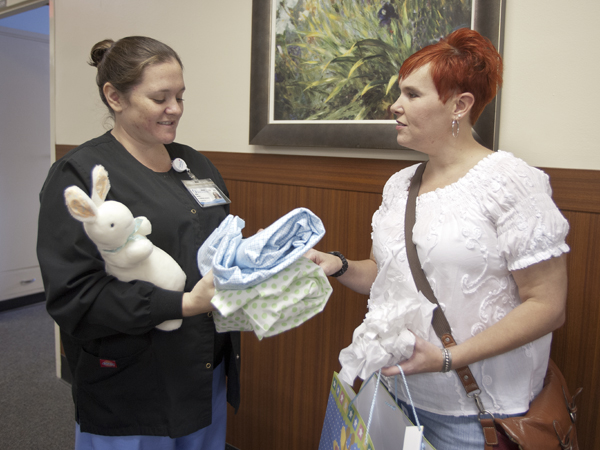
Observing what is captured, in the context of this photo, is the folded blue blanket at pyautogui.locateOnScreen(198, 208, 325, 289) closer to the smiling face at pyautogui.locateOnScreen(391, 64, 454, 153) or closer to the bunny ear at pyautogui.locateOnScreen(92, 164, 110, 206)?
the bunny ear at pyautogui.locateOnScreen(92, 164, 110, 206)

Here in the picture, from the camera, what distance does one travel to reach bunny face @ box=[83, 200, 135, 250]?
104 cm

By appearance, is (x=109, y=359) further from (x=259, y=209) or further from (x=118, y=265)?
(x=259, y=209)

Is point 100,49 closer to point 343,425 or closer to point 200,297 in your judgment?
point 200,297

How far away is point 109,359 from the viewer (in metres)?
1.30

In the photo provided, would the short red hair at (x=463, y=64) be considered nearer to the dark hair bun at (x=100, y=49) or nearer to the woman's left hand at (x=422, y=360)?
the woman's left hand at (x=422, y=360)

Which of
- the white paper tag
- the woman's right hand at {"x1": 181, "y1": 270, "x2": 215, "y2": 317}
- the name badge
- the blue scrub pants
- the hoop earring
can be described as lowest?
the blue scrub pants

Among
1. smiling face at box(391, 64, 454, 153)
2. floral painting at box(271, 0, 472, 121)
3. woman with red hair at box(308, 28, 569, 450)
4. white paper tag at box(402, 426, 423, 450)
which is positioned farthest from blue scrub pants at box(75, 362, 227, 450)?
floral painting at box(271, 0, 472, 121)

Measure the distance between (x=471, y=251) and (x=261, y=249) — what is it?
0.50 metres

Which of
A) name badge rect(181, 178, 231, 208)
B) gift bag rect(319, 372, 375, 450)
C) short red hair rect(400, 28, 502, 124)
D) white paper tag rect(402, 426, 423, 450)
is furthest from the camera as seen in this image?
name badge rect(181, 178, 231, 208)

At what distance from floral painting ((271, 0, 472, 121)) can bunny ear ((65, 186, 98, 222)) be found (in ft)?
3.69

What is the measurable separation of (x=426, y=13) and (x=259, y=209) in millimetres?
1122

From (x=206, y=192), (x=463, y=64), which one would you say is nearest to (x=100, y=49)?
(x=206, y=192)

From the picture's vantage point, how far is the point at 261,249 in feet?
3.38

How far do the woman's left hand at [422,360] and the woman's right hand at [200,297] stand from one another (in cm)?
45
